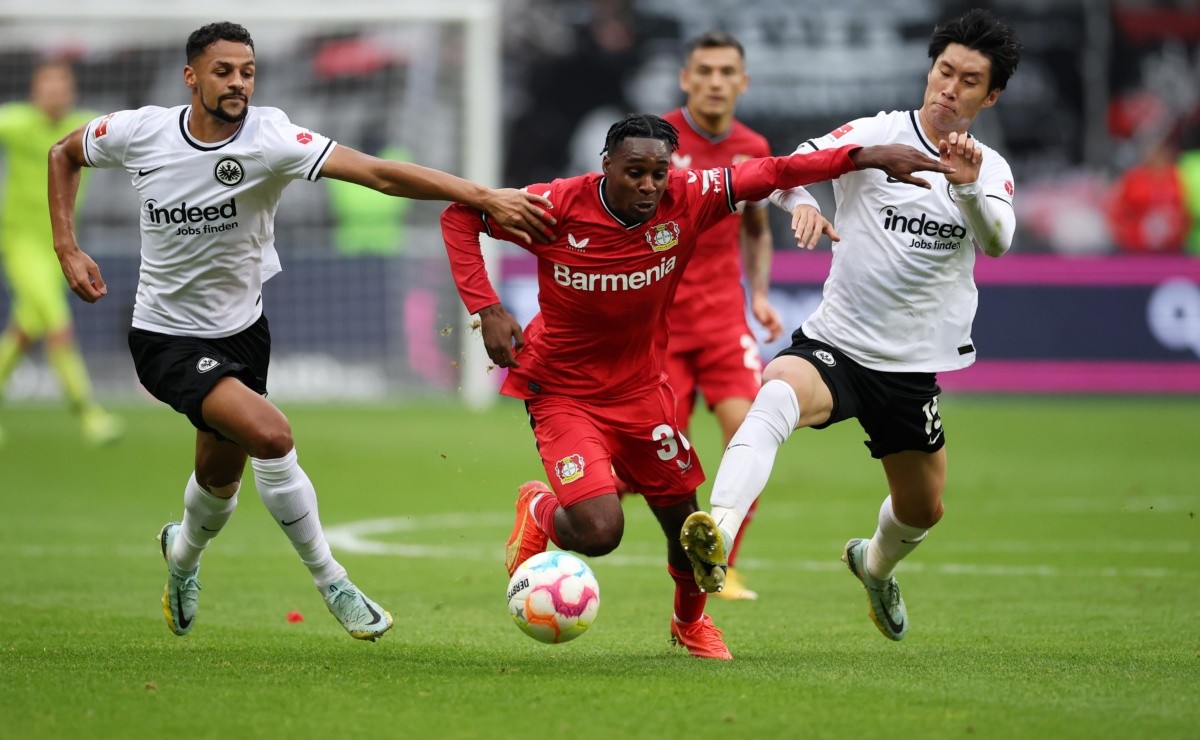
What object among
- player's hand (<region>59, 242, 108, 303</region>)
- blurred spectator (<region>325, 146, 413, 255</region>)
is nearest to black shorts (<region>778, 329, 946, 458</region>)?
player's hand (<region>59, 242, 108, 303</region>)

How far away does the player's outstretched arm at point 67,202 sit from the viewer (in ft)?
23.0

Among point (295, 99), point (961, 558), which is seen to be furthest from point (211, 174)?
point (295, 99)

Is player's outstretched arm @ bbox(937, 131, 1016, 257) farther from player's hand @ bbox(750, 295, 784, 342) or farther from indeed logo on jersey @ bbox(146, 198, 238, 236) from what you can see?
indeed logo on jersey @ bbox(146, 198, 238, 236)

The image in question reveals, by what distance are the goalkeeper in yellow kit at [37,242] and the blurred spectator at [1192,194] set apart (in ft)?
46.6

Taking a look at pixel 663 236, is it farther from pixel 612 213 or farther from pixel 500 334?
pixel 500 334

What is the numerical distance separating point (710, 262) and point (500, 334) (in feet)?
10.8

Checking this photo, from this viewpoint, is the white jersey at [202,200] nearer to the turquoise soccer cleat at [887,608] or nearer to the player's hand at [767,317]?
the player's hand at [767,317]

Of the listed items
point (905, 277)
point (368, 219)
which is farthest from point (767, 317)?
point (368, 219)

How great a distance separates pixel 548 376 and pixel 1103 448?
10421mm

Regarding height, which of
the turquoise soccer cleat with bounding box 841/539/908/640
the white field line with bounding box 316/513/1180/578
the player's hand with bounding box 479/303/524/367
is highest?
the player's hand with bounding box 479/303/524/367

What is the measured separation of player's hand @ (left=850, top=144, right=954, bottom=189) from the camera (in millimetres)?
6414

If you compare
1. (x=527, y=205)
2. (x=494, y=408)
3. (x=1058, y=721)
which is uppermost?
(x=527, y=205)

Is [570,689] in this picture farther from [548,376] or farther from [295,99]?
[295,99]

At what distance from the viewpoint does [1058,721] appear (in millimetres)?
5375
